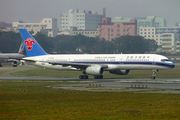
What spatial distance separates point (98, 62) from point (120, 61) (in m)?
4.33

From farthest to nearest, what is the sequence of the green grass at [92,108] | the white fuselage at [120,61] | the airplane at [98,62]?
1. the airplane at [98,62]
2. the white fuselage at [120,61]
3. the green grass at [92,108]

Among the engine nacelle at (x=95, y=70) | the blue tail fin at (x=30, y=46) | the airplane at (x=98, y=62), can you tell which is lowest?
the engine nacelle at (x=95, y=70)

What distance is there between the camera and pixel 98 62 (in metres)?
62.0

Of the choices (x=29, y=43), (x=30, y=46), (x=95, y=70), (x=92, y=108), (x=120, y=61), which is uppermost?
(x=29, y=43)

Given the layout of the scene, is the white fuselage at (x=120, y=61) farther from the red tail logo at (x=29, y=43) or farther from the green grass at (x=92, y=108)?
the green grass at (x=92, y=108)

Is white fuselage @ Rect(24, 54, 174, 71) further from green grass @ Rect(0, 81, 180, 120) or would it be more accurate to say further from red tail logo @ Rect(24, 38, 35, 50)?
green grass @ Rect(0, 81, 180, 120)

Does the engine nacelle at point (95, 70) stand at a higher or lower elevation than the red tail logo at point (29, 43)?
lower

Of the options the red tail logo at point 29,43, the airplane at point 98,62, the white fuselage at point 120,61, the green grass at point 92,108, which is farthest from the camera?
the red tail logo at point 29,43

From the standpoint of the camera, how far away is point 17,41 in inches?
7618

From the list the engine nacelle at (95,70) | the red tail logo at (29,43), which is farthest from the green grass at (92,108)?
the red tail logo at (29,43)

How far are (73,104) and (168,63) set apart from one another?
1346 inches

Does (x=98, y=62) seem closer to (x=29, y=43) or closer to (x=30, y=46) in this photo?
(x=30, y=46)

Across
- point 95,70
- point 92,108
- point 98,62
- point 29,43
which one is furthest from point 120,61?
point 92,108

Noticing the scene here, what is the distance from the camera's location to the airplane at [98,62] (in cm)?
5870
